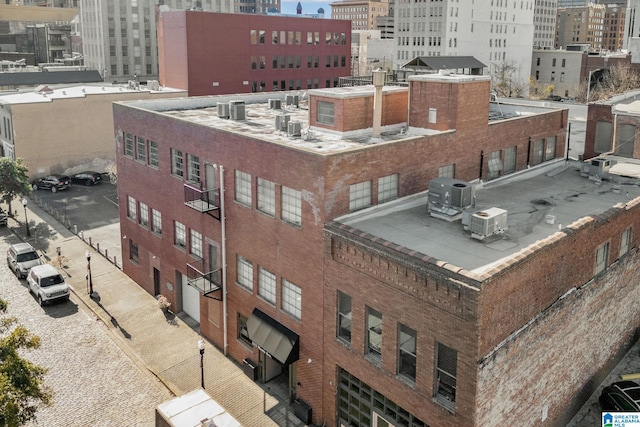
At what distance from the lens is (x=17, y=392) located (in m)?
17.6

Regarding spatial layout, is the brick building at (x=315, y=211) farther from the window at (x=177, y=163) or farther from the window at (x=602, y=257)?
the window at (x=602, y=257)

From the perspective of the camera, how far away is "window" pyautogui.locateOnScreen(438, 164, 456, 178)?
2938cm

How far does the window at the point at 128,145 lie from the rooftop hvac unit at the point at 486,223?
24.3 m

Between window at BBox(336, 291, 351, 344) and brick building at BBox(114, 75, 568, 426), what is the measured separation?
323 millimetres

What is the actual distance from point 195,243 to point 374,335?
47.5 ft

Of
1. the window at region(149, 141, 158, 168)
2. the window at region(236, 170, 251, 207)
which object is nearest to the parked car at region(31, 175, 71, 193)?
the window at region(149, 141, 158, 168)

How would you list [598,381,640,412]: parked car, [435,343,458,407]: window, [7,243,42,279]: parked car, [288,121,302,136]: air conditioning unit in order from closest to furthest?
[435,343,458,407]: window
[598,381,640,412]: parked car
[288,121,302,136]: air conditioning unit
[7,243,42,279]: parked car

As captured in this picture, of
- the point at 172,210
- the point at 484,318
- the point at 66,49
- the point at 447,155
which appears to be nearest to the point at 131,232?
the point at 172,210

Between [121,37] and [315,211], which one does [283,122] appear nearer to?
[315,211]

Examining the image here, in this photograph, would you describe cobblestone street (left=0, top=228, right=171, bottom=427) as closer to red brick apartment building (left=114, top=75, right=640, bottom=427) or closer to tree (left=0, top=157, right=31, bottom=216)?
red brick apartment building (left=114, top=75, right=640, bottom=427)

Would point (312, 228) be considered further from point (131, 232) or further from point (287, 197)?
point (131, 232)

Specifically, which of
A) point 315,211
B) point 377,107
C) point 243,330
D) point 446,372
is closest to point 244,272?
point 243,330

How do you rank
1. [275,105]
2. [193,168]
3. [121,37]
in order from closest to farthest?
[193,168]
[275,105]
[121,37]

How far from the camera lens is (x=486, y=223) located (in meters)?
22.5
